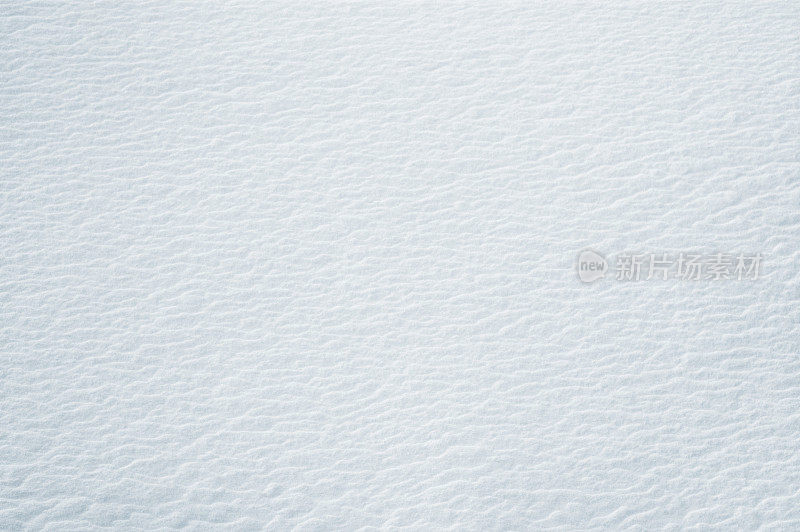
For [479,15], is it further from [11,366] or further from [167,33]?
[11,366]

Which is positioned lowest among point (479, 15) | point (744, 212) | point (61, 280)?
point (61, 280)

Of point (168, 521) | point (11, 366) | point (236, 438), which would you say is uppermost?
point (11, 366)

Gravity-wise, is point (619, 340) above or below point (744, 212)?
below

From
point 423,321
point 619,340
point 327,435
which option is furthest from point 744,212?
point 327,435

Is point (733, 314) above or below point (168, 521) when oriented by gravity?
above

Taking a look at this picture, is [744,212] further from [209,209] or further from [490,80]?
[209,209]

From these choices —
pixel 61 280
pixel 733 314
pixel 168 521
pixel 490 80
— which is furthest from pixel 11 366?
pixel 733 314
